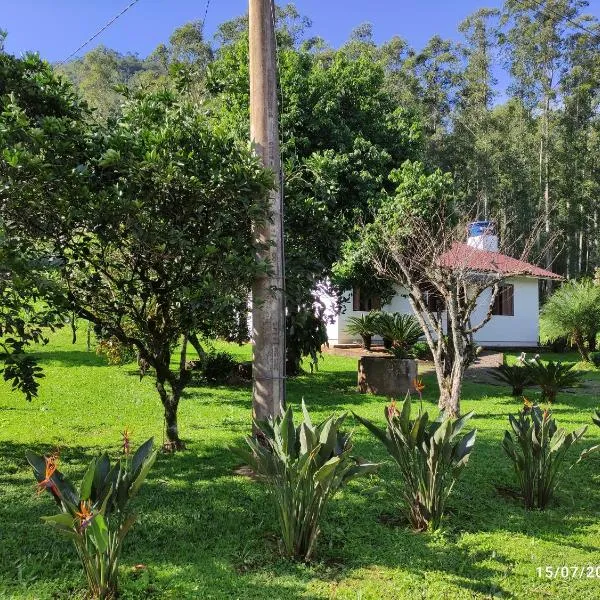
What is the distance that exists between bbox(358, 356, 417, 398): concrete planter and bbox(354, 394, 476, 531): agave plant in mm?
6891

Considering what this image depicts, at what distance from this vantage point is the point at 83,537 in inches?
118

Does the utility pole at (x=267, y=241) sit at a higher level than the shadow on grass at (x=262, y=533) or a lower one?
higher

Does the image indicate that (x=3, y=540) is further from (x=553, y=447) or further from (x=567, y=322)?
(x=567, y=322)

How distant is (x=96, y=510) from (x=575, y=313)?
18.3 meters

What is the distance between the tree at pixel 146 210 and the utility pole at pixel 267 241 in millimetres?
184

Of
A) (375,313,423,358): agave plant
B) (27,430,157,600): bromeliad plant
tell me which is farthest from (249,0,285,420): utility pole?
(375,313,423,358): agave plant

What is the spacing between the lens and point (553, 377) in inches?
419

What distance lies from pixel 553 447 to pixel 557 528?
607 mm

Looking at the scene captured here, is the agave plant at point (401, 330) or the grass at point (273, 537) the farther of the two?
the agave plant at point (401, 330)

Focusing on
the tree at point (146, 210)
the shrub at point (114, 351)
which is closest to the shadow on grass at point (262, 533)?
the tree at point (146, 210)

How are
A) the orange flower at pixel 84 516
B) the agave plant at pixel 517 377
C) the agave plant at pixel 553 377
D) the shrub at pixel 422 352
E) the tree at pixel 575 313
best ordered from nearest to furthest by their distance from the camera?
1. the orange flower at pixel 84 516
2. the agave plant at pixel 553 377
3. the agave plant at pixel 517 377
4. the shrub at pixel 422 352
5. the tree at pixel 575 313

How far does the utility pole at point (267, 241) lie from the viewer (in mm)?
5395
